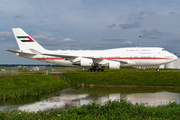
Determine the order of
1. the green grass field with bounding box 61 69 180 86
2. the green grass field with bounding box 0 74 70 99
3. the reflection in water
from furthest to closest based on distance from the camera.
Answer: the green grass field with bounding box 61 69 180 86
the green grass field with bounding box 0 74 70 99
the reflection in water

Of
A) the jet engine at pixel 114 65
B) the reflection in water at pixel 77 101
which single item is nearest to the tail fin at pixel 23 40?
the jet engine at pixel 114 65

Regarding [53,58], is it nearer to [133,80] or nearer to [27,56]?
[27,56]

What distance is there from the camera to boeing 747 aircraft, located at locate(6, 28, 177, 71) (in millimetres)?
36281

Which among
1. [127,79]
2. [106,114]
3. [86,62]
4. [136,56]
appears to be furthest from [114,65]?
[106,114]

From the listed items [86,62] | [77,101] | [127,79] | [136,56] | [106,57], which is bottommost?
[77,101]

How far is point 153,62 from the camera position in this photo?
37531mm

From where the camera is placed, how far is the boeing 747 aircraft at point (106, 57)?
119 feet

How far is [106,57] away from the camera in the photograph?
3825cm

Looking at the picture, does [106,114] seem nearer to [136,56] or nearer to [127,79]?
[127,79]

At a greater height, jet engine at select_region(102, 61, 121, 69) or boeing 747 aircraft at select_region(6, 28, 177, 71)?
boeing 747 aircraft at select_region(6, 28, 177, 71)

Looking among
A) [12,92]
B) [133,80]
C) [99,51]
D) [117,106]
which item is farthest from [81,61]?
[117,106]

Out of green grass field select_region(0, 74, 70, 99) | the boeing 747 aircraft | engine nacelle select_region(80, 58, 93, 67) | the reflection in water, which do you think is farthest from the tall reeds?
the boeing 747 aircraft

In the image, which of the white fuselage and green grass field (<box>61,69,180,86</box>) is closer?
green grass field (<box>61,69,180,86</box>)

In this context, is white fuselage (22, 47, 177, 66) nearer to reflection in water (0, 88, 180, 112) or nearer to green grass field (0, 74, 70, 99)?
green grass field (0, 74, 70, 99)
